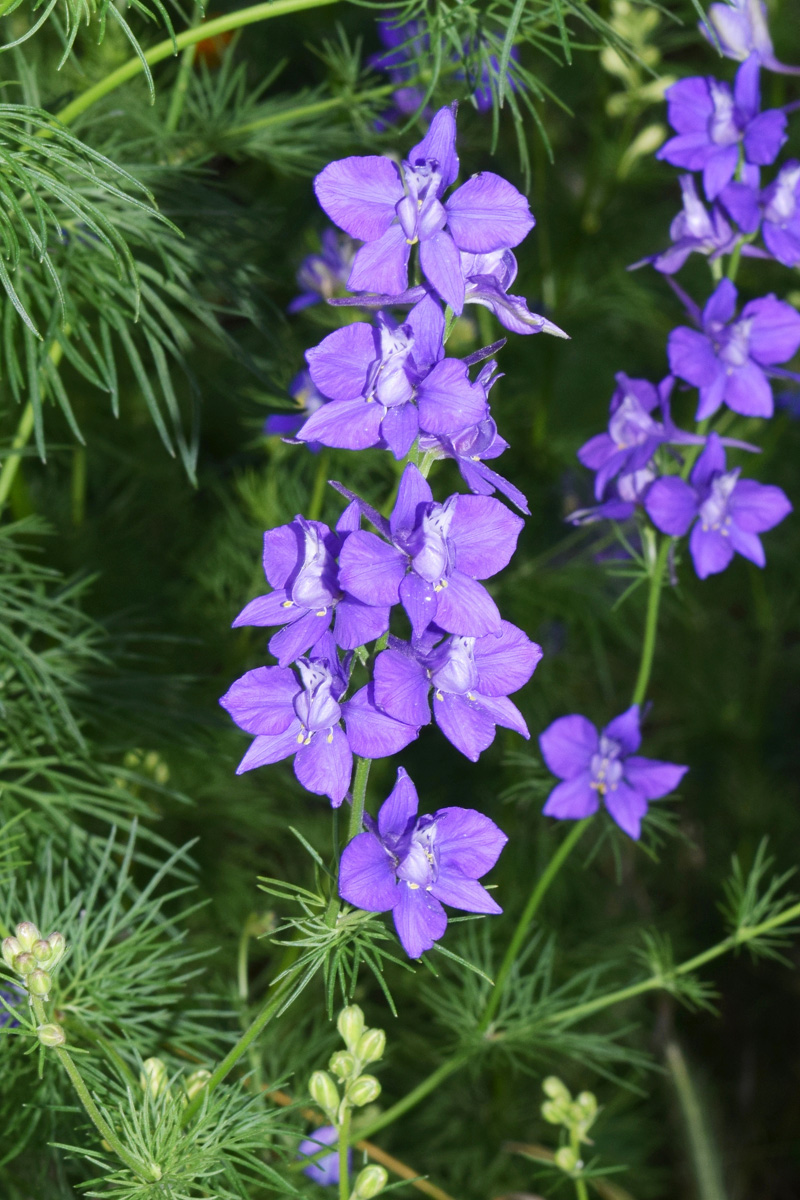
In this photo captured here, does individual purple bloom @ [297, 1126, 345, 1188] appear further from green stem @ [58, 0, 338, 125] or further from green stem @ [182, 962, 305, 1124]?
green stem @ [58, 0, 338, 125]

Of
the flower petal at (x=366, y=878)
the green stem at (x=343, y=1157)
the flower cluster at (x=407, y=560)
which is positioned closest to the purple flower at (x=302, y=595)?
the flower cluster at (x=407, y=560)

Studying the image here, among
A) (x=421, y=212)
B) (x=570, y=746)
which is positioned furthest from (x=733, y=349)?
(x=421, y=212)

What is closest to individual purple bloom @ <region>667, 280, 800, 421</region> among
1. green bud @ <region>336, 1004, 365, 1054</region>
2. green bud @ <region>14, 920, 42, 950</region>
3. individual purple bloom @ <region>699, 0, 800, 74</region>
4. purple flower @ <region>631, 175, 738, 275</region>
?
purple flower @ <region>631, 175, 738, 275</region>

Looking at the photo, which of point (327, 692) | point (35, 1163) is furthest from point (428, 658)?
point (35, 1163)

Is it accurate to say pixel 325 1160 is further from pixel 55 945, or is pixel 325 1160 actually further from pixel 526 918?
pixel 55 945

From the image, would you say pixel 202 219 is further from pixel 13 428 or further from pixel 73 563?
pixel 73 563

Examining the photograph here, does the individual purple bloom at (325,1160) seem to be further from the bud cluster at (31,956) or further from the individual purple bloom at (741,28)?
the individual purple bloom at (741,28)
